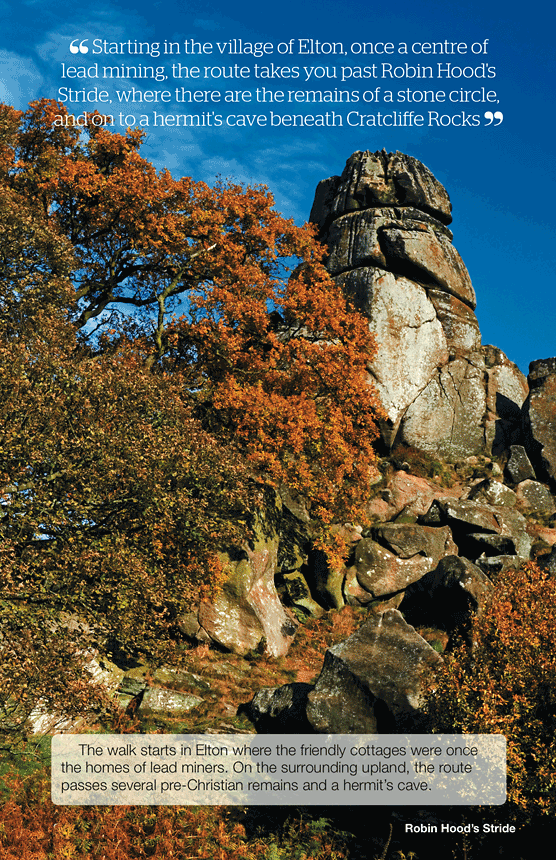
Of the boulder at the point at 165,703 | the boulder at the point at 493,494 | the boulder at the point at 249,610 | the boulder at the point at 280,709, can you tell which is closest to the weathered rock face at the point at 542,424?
the boulder at the point at 493,494

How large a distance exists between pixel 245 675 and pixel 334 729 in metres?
9.11

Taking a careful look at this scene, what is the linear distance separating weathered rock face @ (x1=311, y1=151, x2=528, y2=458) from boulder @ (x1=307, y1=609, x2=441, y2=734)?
28.0m

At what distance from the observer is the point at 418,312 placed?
47188 millimetres

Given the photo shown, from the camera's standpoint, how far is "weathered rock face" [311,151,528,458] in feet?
150

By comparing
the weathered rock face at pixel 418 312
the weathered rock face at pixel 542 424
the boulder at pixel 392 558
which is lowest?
the boulder at pixel 392 558

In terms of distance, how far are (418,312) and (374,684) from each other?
35492mm

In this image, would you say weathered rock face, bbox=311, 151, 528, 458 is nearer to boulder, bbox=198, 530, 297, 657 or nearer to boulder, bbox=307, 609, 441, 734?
boulder, bbox=198, 530, 297, 657

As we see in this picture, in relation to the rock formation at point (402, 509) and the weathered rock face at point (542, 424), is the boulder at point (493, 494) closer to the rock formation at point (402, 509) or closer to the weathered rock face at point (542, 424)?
the rock formation at point (402, 509)

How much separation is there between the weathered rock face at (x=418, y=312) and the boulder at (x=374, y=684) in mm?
27985

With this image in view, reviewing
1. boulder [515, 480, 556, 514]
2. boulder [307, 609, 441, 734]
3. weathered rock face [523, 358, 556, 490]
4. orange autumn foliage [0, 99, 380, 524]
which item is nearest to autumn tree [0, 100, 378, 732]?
orange autumn foliage [0, 99, 380, 524]

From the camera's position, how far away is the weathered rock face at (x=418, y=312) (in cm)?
4584

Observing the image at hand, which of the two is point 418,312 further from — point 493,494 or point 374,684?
point 374,684
